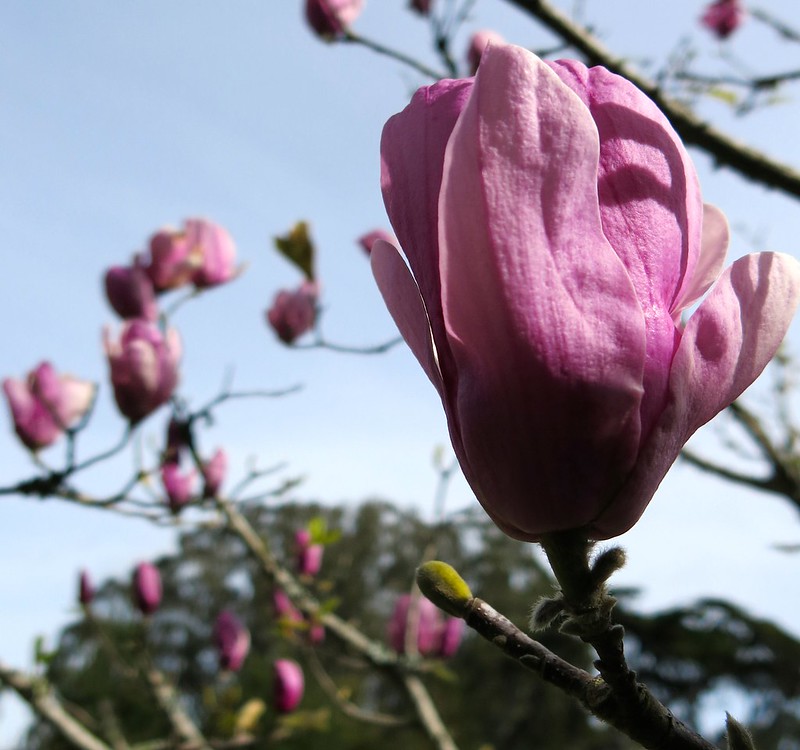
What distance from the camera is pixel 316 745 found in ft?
21.9

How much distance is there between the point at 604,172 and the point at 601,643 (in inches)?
8.5

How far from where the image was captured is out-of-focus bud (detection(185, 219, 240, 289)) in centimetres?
176

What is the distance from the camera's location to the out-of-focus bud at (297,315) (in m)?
1.97

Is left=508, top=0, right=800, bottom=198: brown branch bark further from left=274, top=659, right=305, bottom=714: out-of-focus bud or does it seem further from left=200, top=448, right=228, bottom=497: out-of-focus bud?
left=274, top=659, right=305, bottom=714: out-of-focus bud

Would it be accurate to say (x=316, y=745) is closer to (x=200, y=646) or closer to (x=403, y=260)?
(x=200, y=646)

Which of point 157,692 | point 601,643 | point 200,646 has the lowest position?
point 200,646

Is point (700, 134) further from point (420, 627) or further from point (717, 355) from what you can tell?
point (420, 627)

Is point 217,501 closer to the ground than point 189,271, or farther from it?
closer to the ground

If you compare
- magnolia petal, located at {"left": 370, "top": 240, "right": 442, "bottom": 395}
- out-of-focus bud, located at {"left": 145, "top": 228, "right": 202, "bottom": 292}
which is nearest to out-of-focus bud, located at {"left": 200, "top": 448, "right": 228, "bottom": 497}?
out-of-focus bud, located at {"left": 145, "top": 228, "right": 202, "bottom": 292}

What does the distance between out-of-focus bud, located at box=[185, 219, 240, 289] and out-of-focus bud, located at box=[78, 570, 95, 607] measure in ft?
3.09

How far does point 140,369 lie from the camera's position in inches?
56.8

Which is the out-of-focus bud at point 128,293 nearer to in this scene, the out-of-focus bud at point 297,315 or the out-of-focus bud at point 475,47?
the out-of-focus bud at point 297,315

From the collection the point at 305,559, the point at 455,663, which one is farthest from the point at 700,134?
the point at 455,663

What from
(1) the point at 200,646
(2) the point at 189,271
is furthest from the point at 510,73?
(1) the point at 200,646
